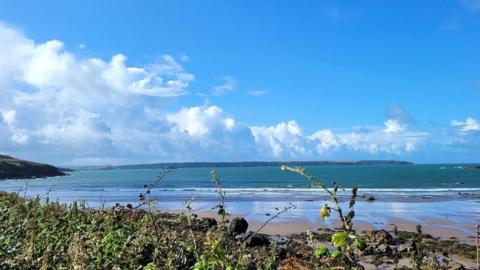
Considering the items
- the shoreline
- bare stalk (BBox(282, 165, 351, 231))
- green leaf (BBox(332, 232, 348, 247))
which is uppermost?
bare stalk (BBox(282, 165, 351, 231))

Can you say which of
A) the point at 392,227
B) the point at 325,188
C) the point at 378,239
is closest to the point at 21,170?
the point at 392,227

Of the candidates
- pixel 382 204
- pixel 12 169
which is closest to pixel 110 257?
pixel 382 204

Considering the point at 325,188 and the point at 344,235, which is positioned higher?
the point at 325,188

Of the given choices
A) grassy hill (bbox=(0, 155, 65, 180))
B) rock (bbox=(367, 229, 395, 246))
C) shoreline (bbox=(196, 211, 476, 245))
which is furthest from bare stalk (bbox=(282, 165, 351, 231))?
grassy hill (bbox=(0, 155, 65, 180))

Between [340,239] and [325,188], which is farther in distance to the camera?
[325,188]

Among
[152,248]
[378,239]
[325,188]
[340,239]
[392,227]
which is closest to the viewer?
[340,239]

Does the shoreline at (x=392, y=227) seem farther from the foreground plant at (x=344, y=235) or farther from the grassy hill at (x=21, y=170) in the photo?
the grassy hill at (x=21, y=170)

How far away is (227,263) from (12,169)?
135 meters

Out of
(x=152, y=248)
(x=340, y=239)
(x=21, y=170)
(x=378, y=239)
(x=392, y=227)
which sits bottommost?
(x=392, y=227)

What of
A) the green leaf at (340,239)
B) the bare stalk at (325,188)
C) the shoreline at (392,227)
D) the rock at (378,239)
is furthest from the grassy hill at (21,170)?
the green leaf at (340,239)

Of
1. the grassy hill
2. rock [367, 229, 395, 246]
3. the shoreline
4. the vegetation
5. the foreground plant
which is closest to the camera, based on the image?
the foreground plant

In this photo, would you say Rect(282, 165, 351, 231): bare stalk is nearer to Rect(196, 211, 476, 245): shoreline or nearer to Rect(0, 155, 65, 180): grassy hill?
Rect(196, 211, 476, 245): shoreline

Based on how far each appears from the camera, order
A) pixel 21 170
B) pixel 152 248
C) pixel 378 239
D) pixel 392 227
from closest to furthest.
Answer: pixel 378 239 < pixel 152 248 < pixel 392 227 < pixel 21 170

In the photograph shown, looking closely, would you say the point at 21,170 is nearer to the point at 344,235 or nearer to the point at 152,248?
the point at 152,248
